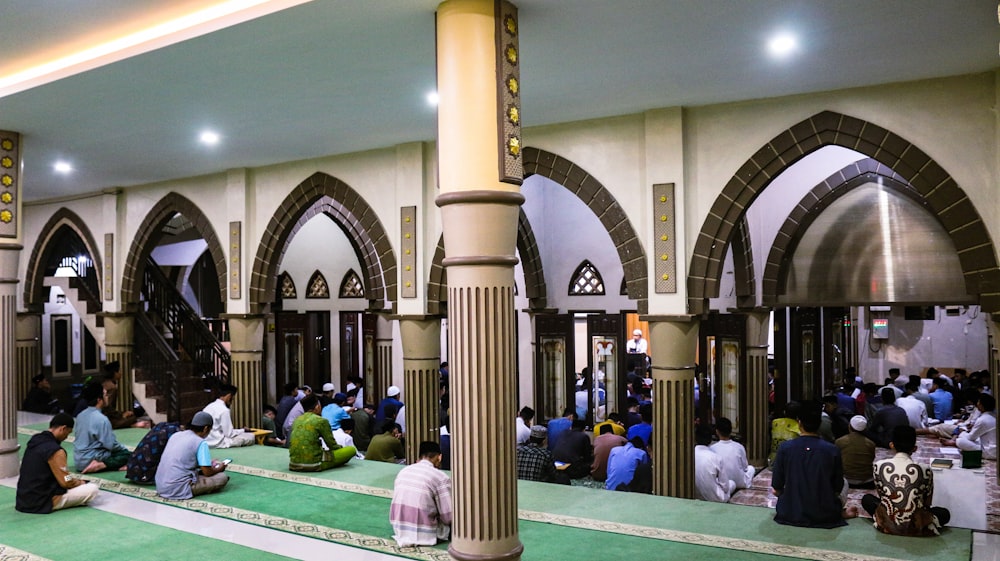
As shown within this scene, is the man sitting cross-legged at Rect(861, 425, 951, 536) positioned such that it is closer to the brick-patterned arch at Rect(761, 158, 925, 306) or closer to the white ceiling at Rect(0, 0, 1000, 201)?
the white ceiling at Rect(0, 0, 1000, 201)

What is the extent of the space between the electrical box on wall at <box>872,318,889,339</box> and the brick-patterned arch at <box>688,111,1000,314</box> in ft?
27.8

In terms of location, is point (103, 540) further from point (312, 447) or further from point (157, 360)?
point (157, 360)

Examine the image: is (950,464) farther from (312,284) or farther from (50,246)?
(50,246)

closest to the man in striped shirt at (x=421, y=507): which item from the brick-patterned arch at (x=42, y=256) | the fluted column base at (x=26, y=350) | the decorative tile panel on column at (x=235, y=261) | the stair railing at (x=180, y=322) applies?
the decorative tile panel on column at (x=235, y=261)

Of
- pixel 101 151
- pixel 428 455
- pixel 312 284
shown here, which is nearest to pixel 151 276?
pixel 312 284

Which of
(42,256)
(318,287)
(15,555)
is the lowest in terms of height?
(15,555)

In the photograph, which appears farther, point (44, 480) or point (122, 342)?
point (122, 342)

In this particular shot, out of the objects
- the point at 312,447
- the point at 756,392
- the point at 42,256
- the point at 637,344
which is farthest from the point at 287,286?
the point at 756,392

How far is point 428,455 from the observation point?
4.92m

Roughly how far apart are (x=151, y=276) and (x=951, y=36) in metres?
10.4

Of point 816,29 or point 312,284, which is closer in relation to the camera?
point 816,29

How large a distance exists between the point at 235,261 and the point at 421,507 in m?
4.99

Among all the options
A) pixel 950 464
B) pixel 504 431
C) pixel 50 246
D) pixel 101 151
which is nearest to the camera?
pixel 504 431

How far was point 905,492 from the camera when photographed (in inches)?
178
